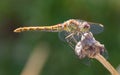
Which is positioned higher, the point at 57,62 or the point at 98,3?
the point at 98,3

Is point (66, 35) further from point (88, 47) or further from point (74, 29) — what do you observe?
point (88, 47)

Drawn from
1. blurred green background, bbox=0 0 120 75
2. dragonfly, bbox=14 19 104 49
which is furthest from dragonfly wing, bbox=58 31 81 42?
blurred green background, bbox=0 0 120 75

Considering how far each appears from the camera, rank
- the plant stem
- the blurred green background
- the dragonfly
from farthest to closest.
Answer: the blurred green background
the dragonfly
the plant stem

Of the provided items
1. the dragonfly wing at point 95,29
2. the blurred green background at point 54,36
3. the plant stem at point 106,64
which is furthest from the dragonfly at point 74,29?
the blurred green background at point 54,36

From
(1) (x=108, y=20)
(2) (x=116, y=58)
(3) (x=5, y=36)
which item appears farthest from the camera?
(3) (x=5, y=36)

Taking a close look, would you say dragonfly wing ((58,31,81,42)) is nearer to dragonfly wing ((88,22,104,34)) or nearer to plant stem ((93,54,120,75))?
dragonfly wing ((88,22,104,34))

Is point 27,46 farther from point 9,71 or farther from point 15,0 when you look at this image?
point 15,0

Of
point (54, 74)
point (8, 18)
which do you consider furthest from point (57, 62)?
point (8, 18)

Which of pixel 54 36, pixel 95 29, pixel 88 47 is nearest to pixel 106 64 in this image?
pixel 88 47
